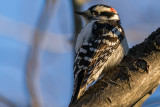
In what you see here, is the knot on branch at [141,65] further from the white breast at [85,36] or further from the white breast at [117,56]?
the white breast at [85,36]

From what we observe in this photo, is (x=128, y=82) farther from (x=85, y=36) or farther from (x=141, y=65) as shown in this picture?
(x=85, y=36)

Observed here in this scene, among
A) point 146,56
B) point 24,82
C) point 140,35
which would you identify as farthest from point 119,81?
point 24,82

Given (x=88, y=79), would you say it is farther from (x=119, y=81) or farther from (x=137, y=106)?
(x=137, y=106)

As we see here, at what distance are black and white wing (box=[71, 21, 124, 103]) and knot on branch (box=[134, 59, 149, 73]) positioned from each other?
28cm

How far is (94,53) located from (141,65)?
459 mm

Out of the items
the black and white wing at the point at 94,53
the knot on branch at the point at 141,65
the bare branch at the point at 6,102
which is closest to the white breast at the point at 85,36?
the black and white wing at the point at 94,53

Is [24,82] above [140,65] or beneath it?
beneath

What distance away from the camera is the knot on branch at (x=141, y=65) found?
2.65m

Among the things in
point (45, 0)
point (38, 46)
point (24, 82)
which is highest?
point (45, 0)

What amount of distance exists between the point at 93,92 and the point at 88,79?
9.9 inches

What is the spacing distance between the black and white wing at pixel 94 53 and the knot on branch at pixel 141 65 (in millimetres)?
283

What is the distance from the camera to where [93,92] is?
7.83 feet

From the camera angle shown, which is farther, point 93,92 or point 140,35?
point 140,35

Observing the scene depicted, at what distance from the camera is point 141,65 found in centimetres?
271
